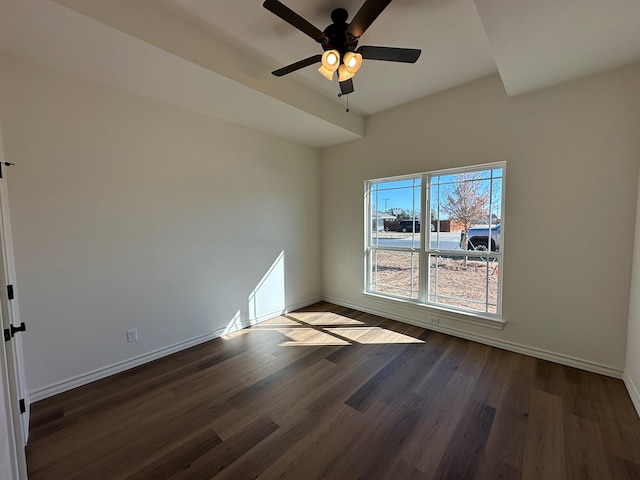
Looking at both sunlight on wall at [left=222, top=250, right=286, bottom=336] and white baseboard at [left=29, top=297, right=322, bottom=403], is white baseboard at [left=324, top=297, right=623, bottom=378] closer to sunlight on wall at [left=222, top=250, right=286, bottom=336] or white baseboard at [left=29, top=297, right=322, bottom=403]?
sunlight on wall at [left=222, top=250, right=286, bottom=336]

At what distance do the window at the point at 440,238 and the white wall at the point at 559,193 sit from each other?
167mm

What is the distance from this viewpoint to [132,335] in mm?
2574

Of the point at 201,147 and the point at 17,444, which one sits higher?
the point at 201,147

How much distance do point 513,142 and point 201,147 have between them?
330cm

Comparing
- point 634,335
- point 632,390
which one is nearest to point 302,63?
point 634,335

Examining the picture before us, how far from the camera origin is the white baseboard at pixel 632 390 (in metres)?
1.93

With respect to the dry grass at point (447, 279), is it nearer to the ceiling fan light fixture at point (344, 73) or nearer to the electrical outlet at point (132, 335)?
the ceiling fan light fixture at point (344, 73)

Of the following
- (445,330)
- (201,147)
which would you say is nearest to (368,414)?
(445,330)

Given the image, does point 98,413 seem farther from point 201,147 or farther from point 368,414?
point 201,147

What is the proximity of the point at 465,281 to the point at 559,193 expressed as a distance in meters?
1.27

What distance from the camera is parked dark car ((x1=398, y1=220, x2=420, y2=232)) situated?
3527 millimetres

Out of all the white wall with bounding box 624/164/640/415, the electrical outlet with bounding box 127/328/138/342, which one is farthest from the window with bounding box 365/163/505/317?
the electrical outlet with bounding box 127/328/138/342

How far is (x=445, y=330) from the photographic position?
3.26 meters

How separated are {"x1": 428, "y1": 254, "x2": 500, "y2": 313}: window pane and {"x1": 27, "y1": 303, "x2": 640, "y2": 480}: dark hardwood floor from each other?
1.76 feet
